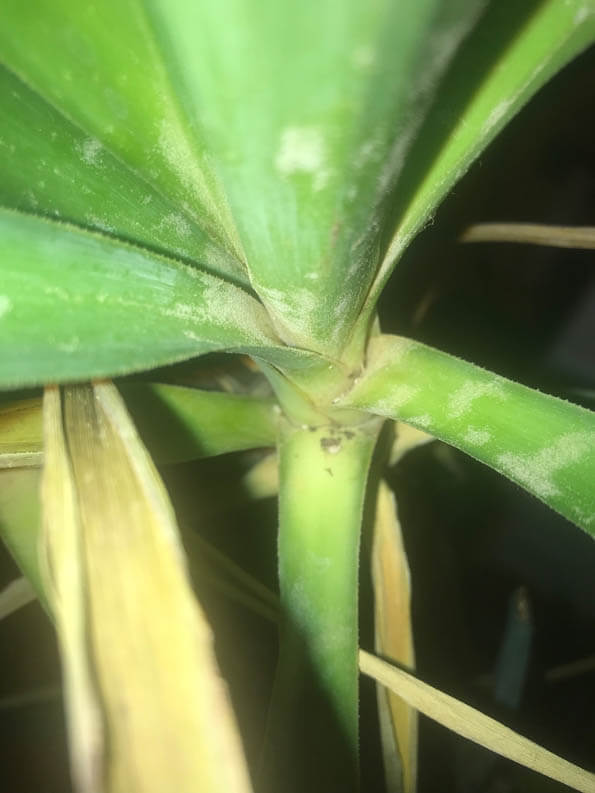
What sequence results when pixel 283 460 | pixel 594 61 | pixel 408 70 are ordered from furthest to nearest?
1. pixel 594 61
2. pixel 283 460
3. pixel 408 70

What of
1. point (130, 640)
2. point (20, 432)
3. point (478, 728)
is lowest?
point (478, 728)

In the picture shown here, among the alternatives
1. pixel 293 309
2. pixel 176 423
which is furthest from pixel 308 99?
pixel 176 423

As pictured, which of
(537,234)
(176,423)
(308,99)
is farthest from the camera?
(537,234)

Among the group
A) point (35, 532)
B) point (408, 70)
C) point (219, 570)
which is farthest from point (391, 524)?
point (408, 70)

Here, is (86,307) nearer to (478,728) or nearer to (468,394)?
(468,394)

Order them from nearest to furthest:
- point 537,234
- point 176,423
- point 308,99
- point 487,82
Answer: point 308,99
point 487,82
point 176,423
point 537,234

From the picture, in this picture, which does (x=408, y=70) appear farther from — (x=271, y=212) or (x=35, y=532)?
(x=35, y=532)

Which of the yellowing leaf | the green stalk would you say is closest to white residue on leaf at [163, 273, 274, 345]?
the green stalk
